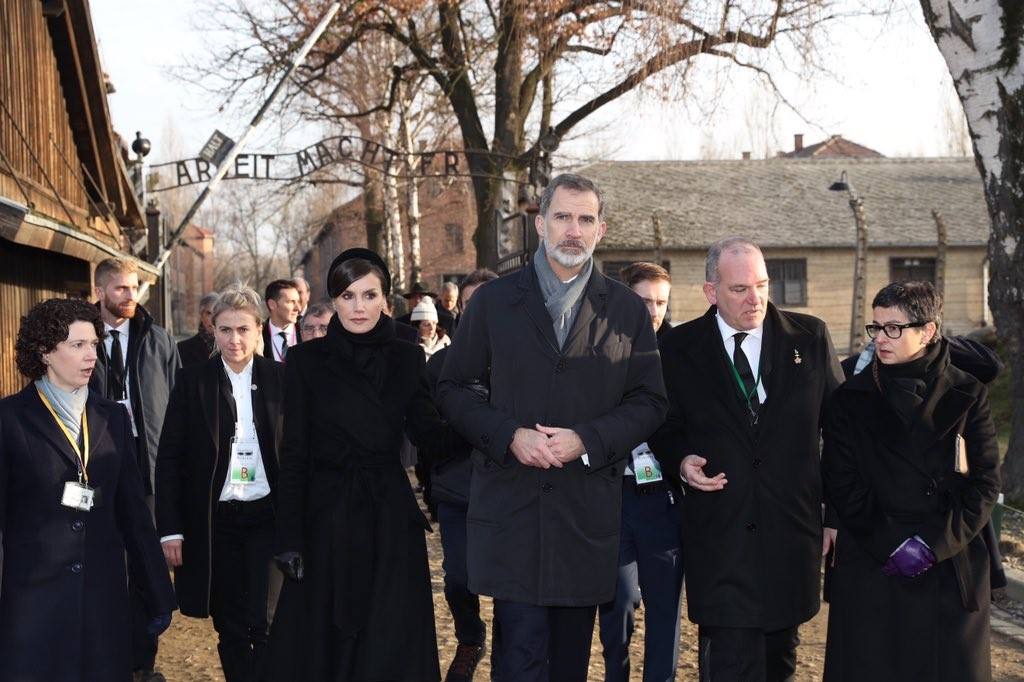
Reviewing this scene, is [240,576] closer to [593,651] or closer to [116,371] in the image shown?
[116,371]

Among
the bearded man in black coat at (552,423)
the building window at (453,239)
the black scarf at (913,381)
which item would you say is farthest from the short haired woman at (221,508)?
the building window at (453,239)

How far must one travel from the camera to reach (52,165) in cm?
1364

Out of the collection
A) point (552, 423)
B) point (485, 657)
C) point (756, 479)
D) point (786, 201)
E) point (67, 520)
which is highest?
point (786, 201)

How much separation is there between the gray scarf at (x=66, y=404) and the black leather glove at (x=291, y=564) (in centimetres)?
93

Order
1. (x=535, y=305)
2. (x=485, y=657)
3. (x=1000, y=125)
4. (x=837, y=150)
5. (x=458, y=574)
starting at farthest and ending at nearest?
(x=837, y=150) → (x=1000, y=125) → (x=485, y=657) → (x=458, y=574) → (x=535, y=305)

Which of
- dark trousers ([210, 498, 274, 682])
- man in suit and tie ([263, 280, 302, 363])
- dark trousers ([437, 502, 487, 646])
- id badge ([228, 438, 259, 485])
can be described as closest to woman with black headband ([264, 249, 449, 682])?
dark trousers ([210, 498, 274, 682])

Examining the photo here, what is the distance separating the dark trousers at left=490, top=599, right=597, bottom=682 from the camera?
14.6 feet

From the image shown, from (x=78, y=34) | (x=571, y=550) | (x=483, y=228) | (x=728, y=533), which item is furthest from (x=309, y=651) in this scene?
(x=483, y=228)

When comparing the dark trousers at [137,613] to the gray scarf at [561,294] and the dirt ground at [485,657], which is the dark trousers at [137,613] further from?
the gray scarf at [561,294]

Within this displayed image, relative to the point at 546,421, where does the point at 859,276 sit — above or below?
above

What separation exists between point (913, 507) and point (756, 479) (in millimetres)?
597

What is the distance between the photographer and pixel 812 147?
72500 mm

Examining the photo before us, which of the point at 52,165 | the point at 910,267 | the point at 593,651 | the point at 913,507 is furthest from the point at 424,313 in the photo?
the point at 910,267

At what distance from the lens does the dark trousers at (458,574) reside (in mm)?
6156
